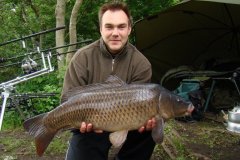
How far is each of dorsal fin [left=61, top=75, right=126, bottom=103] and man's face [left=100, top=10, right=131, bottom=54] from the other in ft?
1.20

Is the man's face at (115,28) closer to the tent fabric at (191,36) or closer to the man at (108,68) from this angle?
the man at (108,68)

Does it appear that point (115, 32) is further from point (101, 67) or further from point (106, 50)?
point (101, 67)

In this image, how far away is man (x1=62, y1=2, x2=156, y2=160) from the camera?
126 inches

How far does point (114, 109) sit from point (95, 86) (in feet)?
0.93

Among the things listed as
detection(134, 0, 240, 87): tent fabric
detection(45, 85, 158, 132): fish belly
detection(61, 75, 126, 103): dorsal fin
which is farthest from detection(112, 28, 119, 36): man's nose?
detection(134, 0, 240, 87): tent fabric

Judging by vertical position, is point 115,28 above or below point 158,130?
above

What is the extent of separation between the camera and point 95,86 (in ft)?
9.86

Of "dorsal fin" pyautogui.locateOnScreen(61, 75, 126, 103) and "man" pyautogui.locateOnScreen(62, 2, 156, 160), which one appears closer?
"dorsal fin" pyautogui.locateOnScreen(61, 75, 126, 103)

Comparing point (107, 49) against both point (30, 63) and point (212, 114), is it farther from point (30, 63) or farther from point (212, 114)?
point (212, 114)

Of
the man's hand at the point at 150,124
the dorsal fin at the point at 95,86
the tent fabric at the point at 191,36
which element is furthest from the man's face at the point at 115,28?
the tent fabric at the point at 191,36

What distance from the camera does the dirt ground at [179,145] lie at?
4383mm

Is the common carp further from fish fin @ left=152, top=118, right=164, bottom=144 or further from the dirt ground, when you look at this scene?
the dirt ground

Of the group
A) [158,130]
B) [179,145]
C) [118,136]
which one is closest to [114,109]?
[118,136]

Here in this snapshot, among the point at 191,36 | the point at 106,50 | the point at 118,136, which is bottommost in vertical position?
the point at 191,36
